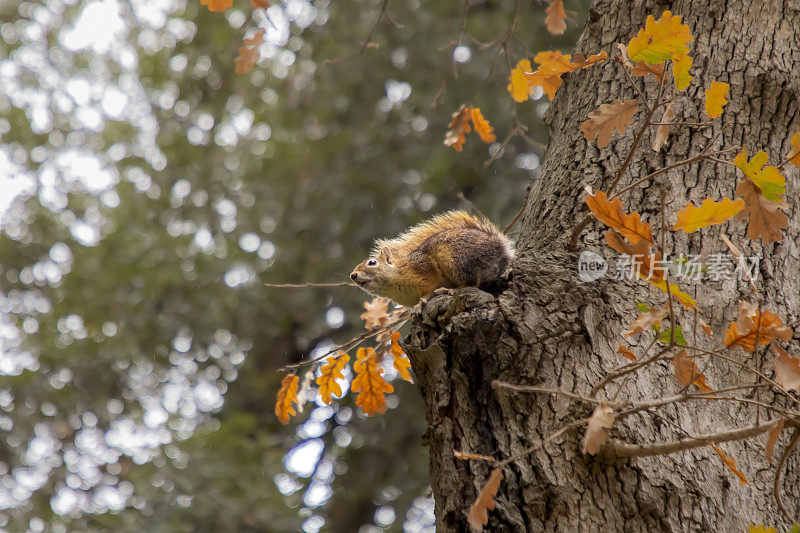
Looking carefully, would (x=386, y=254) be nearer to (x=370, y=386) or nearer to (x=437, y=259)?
(x=437, y=259)

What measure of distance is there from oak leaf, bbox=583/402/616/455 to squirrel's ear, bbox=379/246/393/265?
81.9 inches

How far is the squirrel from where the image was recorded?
2902 mm

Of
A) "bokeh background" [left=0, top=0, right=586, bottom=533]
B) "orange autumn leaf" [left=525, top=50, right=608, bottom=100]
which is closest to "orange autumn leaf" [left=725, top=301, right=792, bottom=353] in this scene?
"orange autumn leaf" [left=525, top=50, right=608, bottom=100]

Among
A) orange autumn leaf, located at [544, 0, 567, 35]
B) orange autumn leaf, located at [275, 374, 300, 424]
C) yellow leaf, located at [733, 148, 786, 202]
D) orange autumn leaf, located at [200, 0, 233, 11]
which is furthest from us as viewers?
orange autumn leaf, located at [544, 0, 567, 35]

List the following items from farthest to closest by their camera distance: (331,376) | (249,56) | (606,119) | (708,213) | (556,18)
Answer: (249,56)
(556,18)
(331,376)
(606,119)
(708,213)

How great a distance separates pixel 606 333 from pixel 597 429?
0.54 meters

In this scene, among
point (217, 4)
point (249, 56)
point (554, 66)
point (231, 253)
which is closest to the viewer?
point (554, 66)

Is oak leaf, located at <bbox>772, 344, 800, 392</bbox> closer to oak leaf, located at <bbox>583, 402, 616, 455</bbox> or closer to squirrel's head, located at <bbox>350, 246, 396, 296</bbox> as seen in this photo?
oak leaf, located at <bbox>583, 402, 616, 455</bbox>

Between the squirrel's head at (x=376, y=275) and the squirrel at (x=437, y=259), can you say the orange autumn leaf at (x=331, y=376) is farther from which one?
the squirrel's head at (x=376, y=275)

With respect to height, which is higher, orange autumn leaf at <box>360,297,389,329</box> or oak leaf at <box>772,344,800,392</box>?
oak leaf at <box>772,344,800,392</box>

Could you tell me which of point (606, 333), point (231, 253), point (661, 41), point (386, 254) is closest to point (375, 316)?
point (386, 254)

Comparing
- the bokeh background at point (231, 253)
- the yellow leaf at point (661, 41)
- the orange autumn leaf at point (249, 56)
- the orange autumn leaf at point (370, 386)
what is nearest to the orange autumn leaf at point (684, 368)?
the yellow leaf at point (661, 41)

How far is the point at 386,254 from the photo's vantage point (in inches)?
138

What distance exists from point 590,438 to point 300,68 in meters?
7.57
